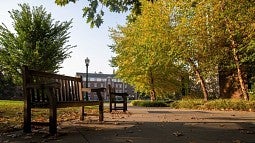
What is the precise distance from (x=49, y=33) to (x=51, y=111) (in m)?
23.8

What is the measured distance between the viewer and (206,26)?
2203 cm

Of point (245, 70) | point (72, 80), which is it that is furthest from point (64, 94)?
point (245, 70)

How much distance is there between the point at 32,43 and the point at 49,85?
2301 cm

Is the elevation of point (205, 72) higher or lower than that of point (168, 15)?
lower

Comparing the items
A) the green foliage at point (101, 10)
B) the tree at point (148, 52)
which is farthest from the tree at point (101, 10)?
the tree at point (148, 52)

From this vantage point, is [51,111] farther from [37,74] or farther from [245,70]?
[245,70]

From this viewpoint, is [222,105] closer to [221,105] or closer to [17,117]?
[221,105]

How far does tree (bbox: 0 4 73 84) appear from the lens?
27.7 metres

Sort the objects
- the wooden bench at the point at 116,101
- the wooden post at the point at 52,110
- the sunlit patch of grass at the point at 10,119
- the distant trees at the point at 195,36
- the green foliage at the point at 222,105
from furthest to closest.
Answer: the distant trees at the point at 195,36
the green foliage at the point at 222,105
the wooden bench at the point at 116,101
the sunlit patch of grass at the point at 10,119
the wooden post at the point at 52,110

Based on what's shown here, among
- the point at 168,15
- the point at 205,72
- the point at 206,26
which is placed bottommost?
the point at 205,72

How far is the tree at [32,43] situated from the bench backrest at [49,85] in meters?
18.7

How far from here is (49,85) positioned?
6301mm

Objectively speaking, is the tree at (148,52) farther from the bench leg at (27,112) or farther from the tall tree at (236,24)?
the bench leg at (27,112)

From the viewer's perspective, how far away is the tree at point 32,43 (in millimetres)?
27734
